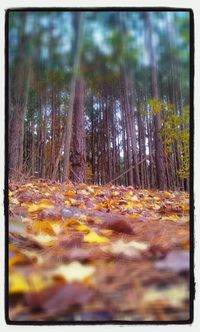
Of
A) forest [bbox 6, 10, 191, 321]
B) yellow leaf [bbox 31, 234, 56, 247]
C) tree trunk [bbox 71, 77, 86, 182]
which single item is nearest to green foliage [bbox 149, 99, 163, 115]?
forest [bbox 6, 10, 191, 321]

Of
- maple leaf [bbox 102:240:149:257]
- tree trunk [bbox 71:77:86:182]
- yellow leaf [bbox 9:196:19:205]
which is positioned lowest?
maple leaf [bbox 102:240:149:257]

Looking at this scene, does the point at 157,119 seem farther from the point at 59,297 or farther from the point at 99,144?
the point at 59,297

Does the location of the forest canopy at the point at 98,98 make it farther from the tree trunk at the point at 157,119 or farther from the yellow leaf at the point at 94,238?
the yellow leaf at the point at 94,238

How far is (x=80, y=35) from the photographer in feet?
6.81

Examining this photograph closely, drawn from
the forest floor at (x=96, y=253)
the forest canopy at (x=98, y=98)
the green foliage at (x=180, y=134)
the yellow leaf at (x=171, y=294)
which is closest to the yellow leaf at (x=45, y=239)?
the forest floor at (x=96, y=253)

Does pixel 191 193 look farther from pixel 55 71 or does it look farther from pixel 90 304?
pixel 55 71

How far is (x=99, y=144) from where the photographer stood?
2066mm

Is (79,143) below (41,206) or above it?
above

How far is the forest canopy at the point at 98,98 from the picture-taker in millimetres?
2053

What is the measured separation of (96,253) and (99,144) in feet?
1.35

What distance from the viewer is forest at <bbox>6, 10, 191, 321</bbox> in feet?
6.64

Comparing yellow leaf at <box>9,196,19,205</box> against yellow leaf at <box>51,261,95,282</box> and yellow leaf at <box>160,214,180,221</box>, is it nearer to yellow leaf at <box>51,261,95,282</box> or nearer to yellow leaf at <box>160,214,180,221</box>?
yellow leaf at <box>51,261,95,282</box>

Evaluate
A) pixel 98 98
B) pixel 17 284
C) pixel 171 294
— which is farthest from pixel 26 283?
pixel 98 98

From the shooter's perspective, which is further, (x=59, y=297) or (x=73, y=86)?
(x=73, y=86)
